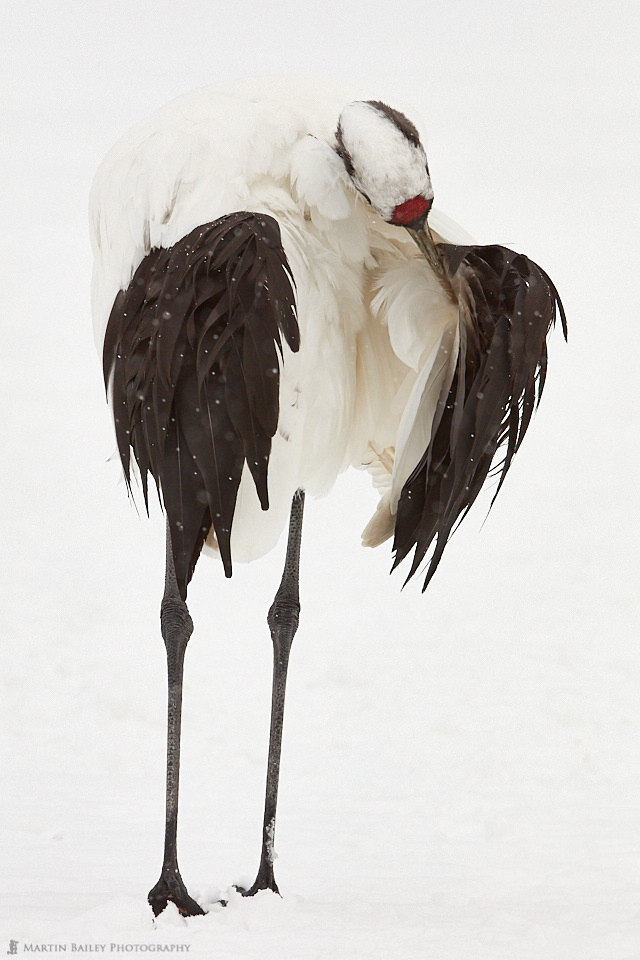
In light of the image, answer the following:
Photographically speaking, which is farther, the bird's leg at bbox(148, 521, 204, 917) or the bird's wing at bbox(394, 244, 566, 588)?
the bird's leg at bbox(148, 521, 204, 917)

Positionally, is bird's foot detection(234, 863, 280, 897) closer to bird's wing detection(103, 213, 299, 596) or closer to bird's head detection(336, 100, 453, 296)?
bird's wing detection(103, 213, 299, 596)

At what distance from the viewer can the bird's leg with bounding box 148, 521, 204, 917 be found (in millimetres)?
2355

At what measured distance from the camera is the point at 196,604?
5.57m

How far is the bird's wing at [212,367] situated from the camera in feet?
6.31

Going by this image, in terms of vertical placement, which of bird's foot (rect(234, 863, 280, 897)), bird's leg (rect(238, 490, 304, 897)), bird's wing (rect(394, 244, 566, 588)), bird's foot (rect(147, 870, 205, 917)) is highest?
bird's wing (rect(394, 244, 566, 588))

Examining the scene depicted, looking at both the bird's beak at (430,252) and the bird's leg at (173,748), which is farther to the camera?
the bird's leg at (173,748)

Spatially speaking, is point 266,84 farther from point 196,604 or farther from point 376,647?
point 196,604

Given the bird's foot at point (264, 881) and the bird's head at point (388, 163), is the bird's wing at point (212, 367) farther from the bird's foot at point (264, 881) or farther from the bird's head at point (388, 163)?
the bird's foot at point (264, 881)

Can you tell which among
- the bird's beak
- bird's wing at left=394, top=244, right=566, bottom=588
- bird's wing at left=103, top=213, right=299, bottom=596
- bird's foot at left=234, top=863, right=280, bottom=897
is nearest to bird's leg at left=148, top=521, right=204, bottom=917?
bird's foot at left=234, top=863, right=280, bottom=897

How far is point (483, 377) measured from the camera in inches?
82.2

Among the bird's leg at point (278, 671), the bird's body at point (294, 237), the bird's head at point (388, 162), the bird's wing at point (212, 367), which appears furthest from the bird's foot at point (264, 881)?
the bird's head at point (388, 162)

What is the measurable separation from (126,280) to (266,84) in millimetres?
569

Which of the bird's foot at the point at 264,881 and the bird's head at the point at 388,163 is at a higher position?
the bird's head at the point at 388,163

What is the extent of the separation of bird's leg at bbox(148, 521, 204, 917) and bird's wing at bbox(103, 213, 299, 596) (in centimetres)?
31
